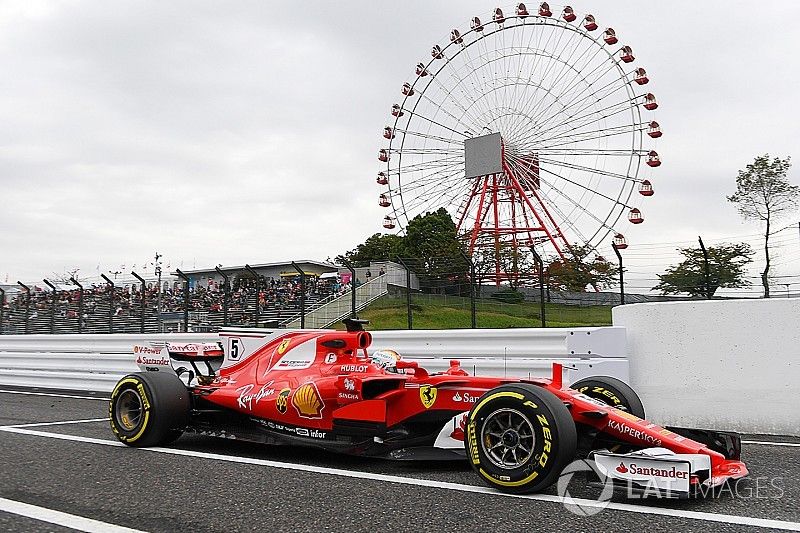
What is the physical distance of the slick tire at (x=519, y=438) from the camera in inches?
167

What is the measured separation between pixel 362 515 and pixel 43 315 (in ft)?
49.2

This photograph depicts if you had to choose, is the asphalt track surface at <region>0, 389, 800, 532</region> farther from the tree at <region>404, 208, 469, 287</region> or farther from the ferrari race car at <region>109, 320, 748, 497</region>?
the tree at <region>404, 208, 469, 287</region>

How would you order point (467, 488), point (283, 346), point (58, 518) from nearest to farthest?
point (58, 518)
point (467, 488)
point (283, 346)

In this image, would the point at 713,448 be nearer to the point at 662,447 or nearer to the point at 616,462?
the point at 662,447

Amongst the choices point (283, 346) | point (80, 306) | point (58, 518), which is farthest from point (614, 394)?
point (80, 306)

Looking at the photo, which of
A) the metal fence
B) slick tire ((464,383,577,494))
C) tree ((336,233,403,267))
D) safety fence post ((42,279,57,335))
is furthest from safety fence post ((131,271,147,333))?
tree ((336,233,403,267))

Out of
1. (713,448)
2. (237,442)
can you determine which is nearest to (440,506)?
(713,448)

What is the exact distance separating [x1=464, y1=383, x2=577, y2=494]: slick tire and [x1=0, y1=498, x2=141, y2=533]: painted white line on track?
2.04 meters

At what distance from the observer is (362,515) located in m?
3.99

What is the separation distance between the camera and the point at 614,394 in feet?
18.9

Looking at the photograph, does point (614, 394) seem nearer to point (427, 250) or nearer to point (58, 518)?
point (58, 518)

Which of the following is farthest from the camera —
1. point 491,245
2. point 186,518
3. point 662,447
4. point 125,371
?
point 491,245

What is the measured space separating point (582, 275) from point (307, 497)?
9.42 meters

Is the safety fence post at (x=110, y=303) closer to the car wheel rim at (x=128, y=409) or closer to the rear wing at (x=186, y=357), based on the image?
the rear wing at (x=186, y=357)
